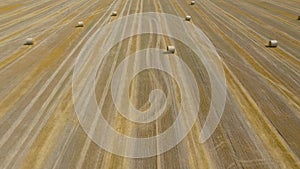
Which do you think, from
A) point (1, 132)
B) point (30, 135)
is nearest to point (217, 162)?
point (30, 135)

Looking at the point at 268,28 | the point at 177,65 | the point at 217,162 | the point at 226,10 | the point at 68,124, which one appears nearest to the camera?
the point at 217,162

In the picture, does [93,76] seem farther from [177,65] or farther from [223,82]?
[223,82]

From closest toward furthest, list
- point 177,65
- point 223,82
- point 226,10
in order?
point 223,82 < point 177,65 < point 226,10

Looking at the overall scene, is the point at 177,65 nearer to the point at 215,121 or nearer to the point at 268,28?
the point at 215,121

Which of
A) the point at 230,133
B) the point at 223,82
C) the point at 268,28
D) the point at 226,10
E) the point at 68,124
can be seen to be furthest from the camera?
the point at 226,10

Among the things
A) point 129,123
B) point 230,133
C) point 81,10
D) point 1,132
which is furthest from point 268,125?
point 81,10

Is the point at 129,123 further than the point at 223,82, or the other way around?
the point at 223,82
